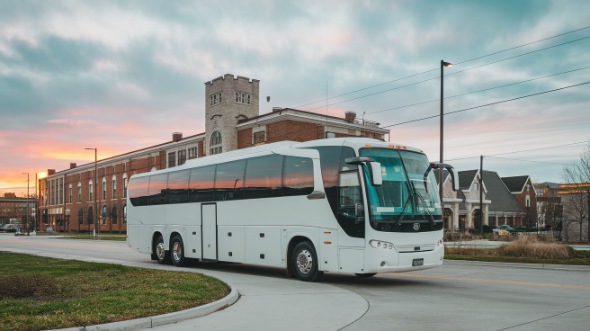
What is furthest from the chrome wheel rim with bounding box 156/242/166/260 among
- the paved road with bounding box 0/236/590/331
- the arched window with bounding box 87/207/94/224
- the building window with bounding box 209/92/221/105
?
the arched window with bounding box 87/207/94/224

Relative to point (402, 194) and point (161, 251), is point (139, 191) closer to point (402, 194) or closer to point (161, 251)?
point (161, 251)

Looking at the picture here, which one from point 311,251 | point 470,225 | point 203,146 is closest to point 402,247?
point 311,251

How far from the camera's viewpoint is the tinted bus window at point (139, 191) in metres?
22.5

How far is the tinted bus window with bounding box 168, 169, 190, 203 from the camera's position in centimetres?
2003

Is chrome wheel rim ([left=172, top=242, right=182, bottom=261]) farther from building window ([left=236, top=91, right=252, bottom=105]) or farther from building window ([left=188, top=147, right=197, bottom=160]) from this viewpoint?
building window ([left=188, top=147, right=197, bottom=160])

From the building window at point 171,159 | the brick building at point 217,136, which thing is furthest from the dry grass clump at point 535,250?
the building window at point 171,159

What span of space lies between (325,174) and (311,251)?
2090mm

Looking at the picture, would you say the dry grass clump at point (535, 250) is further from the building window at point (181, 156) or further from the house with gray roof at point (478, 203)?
the building window at point (181, 156)

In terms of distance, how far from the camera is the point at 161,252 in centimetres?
2148

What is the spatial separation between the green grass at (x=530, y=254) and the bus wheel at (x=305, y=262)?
30.4 feet

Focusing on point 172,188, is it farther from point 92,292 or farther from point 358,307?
point 358,307

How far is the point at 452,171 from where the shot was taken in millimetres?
14414

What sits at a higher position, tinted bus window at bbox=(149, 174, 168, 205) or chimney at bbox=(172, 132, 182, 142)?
chimney at bbox=(172, 132, 182, 142)

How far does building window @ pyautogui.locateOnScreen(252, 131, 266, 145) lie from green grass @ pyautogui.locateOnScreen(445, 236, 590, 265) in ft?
112
